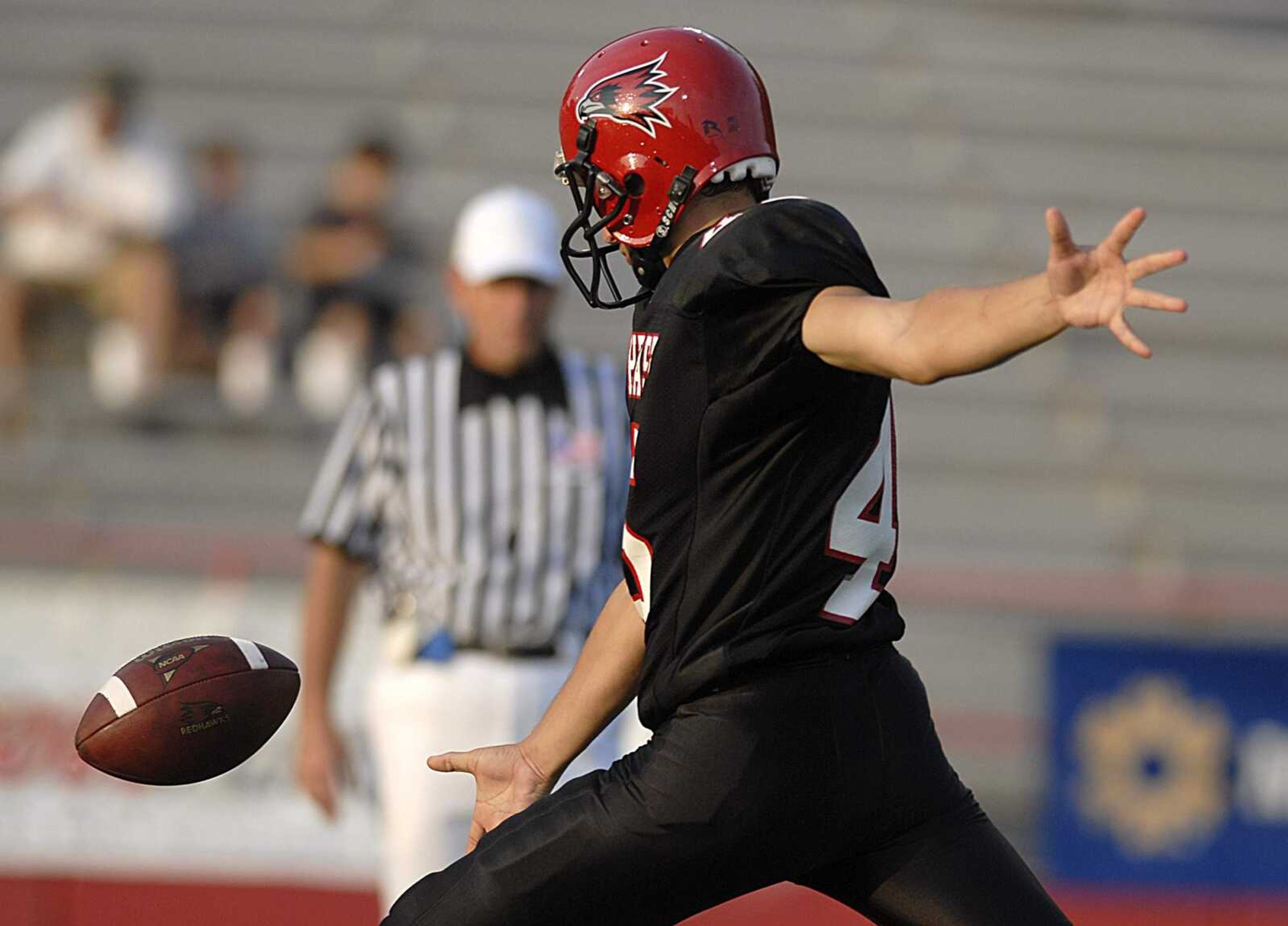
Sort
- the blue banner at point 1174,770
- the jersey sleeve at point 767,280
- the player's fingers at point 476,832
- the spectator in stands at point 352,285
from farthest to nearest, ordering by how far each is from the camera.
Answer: the spectator in stands at point 352,285 → the blue banner at point 1174,770 → the player's fingers at point 476,832 → the jersey sleeve at point 767,280

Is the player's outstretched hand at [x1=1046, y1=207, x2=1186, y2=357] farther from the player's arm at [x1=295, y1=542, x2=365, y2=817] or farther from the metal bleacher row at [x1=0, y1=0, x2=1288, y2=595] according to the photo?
the metal bleacher row at [x1=0, y1=0, x2=1288, y2=595]

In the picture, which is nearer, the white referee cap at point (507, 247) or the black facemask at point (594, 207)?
the black facemask at point (594, 207)

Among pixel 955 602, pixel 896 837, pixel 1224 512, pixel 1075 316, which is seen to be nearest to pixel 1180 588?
pixel 955 602

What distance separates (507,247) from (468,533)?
2.11ft

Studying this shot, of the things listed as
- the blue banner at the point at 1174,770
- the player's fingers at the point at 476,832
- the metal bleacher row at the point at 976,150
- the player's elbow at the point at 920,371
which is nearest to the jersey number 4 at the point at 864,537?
the player's elbow at the point at 920,371

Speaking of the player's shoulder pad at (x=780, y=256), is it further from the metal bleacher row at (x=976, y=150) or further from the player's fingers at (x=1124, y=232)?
the metal bleacher row at (x=976, y=150)

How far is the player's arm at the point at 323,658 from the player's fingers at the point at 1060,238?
269 cm

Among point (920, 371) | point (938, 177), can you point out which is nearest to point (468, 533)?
point (920, 371)

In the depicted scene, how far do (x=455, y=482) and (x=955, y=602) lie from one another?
259cm

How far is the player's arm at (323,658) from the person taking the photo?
4406mm

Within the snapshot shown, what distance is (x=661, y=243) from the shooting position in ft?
8.41

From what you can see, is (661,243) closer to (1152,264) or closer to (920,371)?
(920,371)

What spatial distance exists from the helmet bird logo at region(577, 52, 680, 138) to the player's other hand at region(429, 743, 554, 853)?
0.84 metres

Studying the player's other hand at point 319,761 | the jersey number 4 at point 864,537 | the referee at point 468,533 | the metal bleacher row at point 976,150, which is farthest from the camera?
the metal bleacher row at point 976,150
